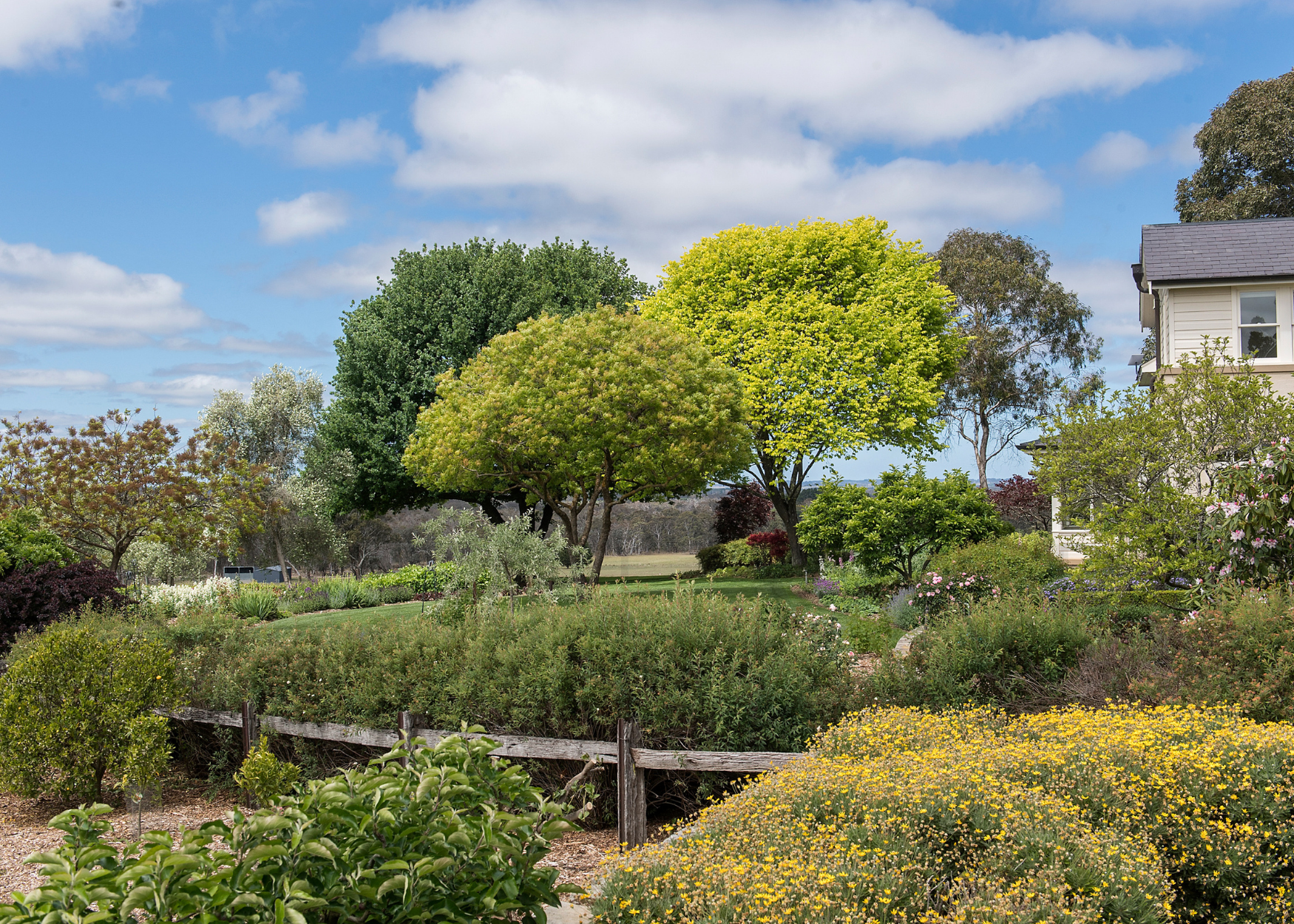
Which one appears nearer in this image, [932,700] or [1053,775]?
[1053,775]

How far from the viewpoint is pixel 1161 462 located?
39.4 feet

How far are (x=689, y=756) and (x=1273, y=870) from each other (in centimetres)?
329

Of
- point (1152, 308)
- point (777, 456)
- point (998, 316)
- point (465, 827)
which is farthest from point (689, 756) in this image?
point (998, 316)

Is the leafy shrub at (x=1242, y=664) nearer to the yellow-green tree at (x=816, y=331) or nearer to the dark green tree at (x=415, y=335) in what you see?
the yellow-green tree at (x=816, y=331)

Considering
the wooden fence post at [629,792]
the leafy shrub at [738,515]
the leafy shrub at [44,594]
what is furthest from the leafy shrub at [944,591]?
the leafy shrub at [738,515]

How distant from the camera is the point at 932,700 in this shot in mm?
7840

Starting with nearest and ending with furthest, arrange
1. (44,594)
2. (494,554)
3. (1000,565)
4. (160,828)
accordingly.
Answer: (160,828)
(494,554)
(1000,565)
(44,594)

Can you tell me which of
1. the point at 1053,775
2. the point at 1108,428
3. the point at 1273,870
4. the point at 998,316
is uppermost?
the point at 998,316

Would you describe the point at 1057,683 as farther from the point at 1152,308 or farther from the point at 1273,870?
the point at 1152,308

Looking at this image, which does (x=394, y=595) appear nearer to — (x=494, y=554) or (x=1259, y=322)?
(x=494, y=554)

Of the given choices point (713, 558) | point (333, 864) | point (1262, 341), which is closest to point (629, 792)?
point (333, 864)

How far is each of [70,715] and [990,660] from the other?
8454 millimetres

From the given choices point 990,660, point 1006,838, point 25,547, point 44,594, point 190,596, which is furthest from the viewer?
point 190,596

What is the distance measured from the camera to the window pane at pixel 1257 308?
1823cm
